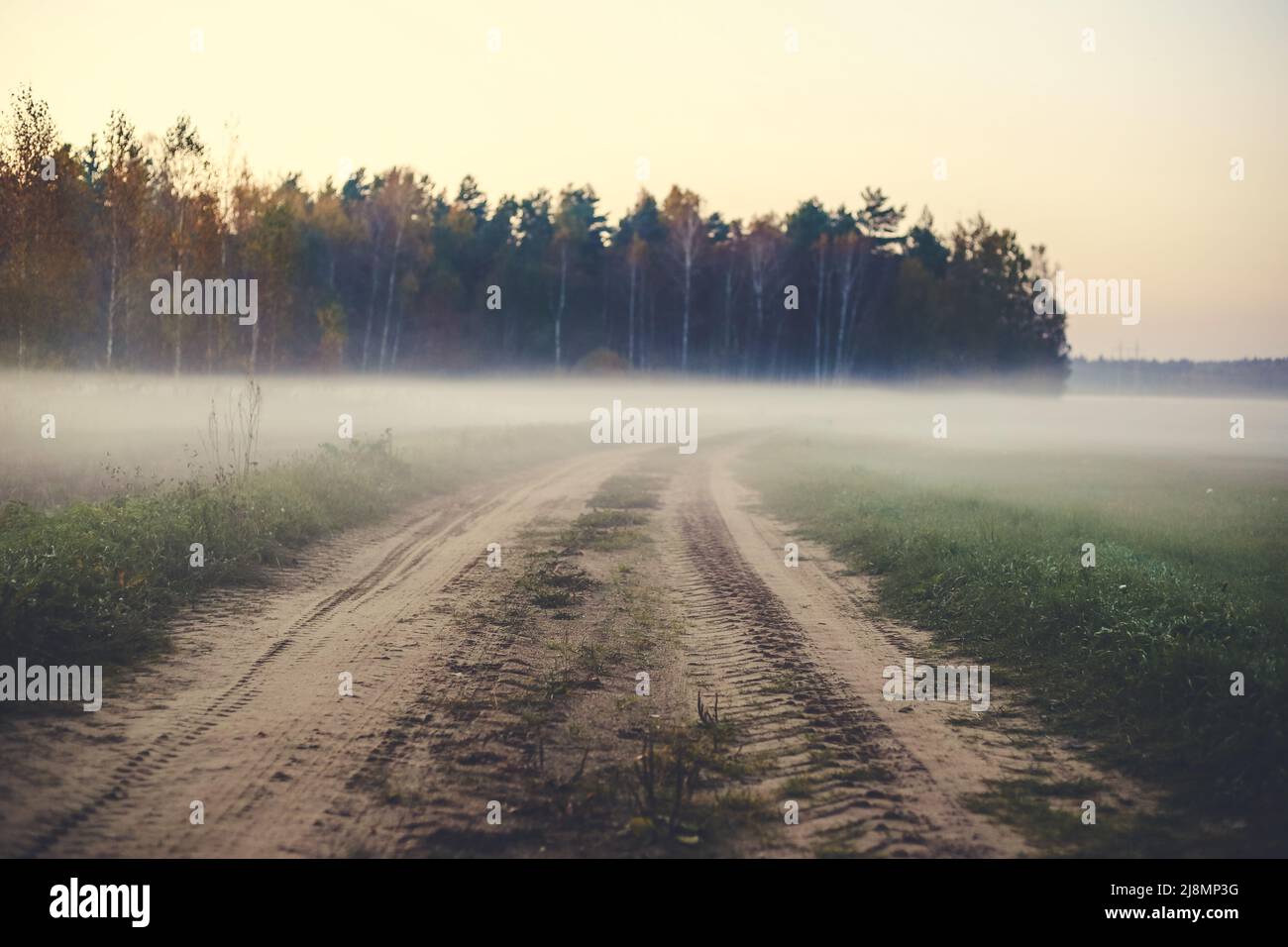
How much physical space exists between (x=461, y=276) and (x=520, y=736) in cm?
6574

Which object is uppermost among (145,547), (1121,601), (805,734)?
(145,547)

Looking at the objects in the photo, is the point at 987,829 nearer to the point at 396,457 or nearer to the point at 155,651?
the point at 155,651

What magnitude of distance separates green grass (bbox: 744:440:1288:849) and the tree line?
87.2 ft

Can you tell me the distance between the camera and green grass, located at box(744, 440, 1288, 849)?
5.46m

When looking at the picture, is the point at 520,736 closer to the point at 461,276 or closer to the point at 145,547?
the point at 145,547

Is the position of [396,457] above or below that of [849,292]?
below

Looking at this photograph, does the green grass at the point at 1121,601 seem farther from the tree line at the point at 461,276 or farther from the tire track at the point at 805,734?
the tree line at the point at 461,276

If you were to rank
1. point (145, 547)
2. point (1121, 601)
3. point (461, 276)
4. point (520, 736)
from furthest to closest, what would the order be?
point (461, 276), point (145, 547), point (1121, 601), point (520, 736)

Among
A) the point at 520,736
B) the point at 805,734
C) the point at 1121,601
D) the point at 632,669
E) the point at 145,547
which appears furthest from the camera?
the point at 145,547

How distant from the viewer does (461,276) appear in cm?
6775

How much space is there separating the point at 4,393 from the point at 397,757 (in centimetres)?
2426

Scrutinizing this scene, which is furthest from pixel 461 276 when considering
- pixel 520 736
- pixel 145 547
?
pixel 520 736

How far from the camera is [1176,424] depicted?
57781 mm

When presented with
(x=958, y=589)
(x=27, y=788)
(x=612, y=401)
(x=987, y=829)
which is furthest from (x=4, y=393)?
(x=612, y=401)
